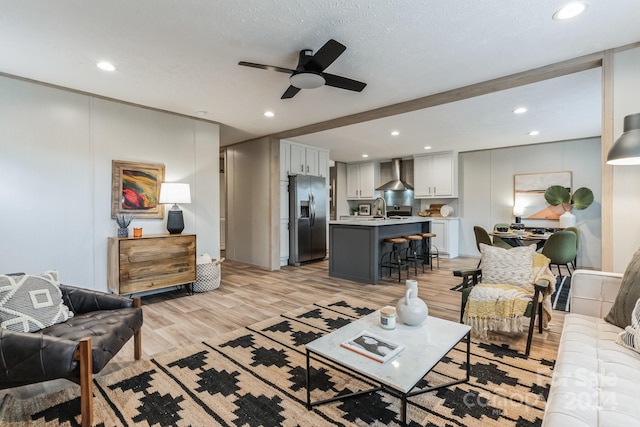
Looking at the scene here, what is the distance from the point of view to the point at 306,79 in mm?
2635

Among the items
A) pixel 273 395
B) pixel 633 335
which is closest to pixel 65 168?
pixel 273 395

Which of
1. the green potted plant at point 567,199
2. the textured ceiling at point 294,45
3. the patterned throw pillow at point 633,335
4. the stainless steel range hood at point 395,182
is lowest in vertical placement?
the patterned throw pillow at point 633,335

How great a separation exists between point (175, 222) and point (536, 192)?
6742 mm

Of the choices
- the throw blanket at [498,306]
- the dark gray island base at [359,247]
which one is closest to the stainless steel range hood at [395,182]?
the dark gray island base at [359,247]

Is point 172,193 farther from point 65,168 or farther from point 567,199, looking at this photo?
point 567,199

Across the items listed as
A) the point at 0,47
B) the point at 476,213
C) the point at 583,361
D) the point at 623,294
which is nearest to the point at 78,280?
the point at 0,47

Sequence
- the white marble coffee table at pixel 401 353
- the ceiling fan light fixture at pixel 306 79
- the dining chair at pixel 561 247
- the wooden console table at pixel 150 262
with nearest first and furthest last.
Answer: the white marble coffee table at pixel 401 353, the ceiling fan light fixture at pixel 306 79, the wooden console table at pixel 150 262, the dining chair at pixel 561 247

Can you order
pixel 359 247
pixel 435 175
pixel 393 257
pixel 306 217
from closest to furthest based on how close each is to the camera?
pixel 359 247
pixel 393 257
pixel 306 217
pixel 435 175

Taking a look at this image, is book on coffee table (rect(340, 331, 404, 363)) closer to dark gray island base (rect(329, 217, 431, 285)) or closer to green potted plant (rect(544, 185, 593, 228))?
dark gray island base (rect(329, 217, 431, 285))

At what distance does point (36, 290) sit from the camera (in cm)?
202

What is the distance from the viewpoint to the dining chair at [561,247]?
4.46 meters

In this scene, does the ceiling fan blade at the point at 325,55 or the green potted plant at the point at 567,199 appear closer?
the ceiling fan blade at the point at 325,55

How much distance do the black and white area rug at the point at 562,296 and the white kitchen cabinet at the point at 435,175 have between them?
9.48 ft

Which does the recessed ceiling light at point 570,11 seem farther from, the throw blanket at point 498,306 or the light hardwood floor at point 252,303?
the light hardwood floor at point 252,303
